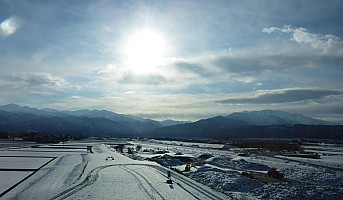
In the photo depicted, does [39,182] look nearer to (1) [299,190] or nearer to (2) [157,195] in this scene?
(2) [157,195]

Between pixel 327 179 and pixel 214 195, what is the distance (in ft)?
53.7

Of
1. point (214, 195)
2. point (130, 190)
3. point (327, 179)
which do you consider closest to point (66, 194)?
point (130, 190)

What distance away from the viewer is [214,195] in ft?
70.2

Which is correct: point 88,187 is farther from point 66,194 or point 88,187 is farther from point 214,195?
point 214,195

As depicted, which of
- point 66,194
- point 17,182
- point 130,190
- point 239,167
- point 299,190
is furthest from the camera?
point 239,167

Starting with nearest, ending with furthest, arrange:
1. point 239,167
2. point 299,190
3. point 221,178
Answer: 1. point 299,190
2. point 221,178
3. point 239,167

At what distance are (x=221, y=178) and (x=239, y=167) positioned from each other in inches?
657

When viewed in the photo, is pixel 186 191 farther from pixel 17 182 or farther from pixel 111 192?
pixel 17 182

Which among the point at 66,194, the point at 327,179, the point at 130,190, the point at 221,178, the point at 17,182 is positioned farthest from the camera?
the point at 327,179

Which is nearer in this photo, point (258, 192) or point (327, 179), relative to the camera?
point (258, 192)

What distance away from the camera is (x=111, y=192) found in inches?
875

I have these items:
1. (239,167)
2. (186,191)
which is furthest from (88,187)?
(239,167)

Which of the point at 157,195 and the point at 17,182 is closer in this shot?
the point at 157,195

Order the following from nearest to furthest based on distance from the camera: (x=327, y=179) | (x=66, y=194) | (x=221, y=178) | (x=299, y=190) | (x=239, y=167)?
(x=66, y=194) → (x=299, y=190) → (x=221, y=178) → (x=327, y=179) → (x=239, y=167)
